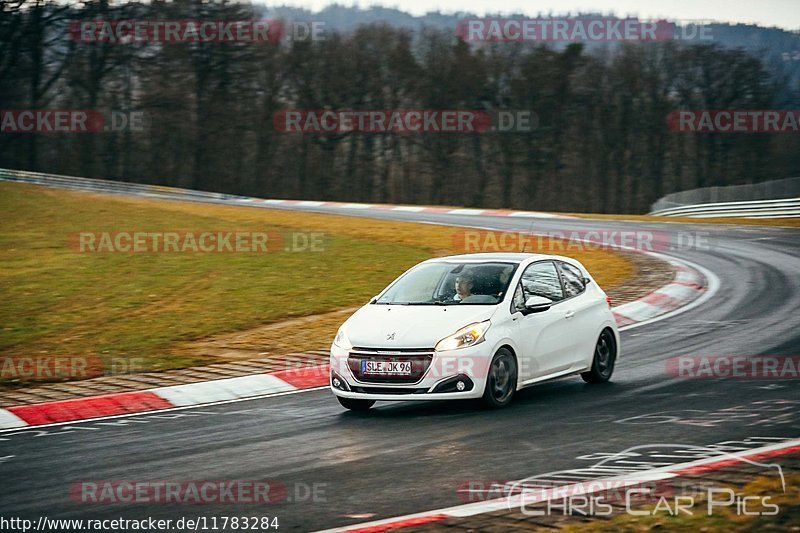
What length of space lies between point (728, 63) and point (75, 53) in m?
41.3

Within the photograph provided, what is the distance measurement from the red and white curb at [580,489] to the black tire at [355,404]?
3.82 metres

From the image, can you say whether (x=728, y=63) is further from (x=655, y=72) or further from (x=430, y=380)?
(x=430, y=380)

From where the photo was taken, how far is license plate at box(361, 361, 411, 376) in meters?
9.65

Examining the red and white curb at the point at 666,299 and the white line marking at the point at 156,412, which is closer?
the white line marking at the point at 156,412

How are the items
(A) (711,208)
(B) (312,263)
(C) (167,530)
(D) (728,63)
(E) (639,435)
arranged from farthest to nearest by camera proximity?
(D) (728,63) → (A) (711,208) → (B) (312,263) → (E) (639,435) → (C) (167,530)

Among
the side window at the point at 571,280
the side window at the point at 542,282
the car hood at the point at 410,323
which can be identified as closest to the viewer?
the car hood at the point at 410,323

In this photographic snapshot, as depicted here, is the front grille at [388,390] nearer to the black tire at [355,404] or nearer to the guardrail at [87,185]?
the black tire at [355,404]

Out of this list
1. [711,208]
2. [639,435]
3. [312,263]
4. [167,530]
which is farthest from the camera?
[711,208]

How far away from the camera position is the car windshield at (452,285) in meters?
10.5

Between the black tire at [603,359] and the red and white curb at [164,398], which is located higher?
the black tire at [603,359]

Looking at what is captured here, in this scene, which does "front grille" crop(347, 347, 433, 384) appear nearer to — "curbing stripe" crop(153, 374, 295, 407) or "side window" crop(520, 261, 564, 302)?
"side window" crop(520, 261, 564, 302)

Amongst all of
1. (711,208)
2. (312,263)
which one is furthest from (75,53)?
(312,263)

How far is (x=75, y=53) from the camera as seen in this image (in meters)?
60.2

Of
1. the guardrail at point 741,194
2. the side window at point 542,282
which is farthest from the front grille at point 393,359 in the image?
the guardrail at point 741,194
